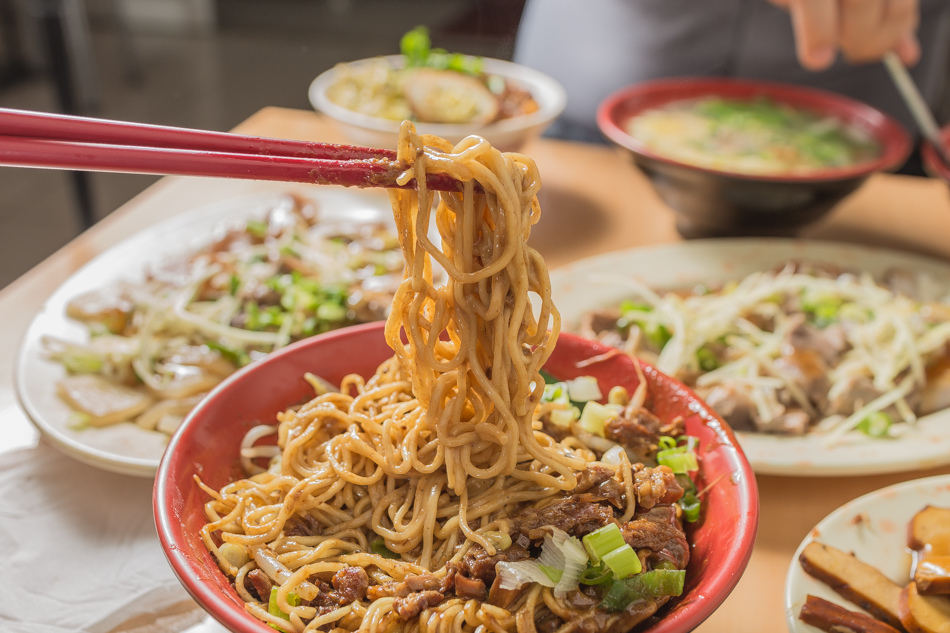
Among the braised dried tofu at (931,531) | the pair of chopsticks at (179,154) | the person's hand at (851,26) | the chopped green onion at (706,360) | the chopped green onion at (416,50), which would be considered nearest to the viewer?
the pair of chopsticks at (179,154)

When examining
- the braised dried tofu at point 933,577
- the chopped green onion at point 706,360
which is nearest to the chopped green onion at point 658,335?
the chopped green onion at point 706,360

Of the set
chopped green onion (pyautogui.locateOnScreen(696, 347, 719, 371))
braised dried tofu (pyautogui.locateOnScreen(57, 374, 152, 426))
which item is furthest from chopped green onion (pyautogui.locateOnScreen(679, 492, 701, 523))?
braised dried tofu (pyautogui.locateOnScreen(57, 374, 152, 426))

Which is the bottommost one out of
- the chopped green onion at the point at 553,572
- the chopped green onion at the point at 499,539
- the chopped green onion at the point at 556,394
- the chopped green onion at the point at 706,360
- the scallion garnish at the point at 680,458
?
the chopped green onion at the point at 706,360

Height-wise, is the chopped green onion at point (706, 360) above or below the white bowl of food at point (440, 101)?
below

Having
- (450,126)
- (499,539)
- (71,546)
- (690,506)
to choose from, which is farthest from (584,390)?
(450,126)

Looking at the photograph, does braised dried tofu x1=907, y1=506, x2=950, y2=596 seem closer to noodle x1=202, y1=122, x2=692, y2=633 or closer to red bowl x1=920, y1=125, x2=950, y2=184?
noodle x1=202, y1=122, x2=692, y2=633

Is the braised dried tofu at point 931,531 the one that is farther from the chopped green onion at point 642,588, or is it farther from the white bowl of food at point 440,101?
the white bowl of food at point 440,101
